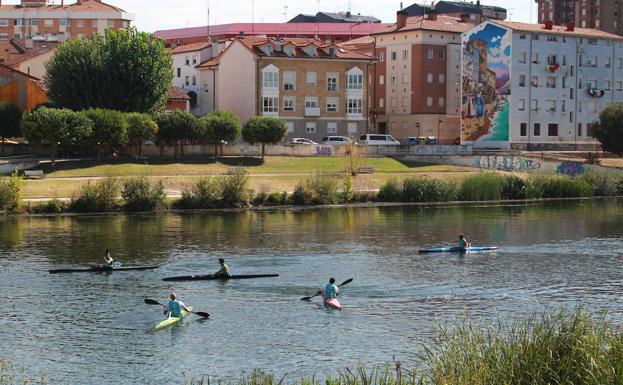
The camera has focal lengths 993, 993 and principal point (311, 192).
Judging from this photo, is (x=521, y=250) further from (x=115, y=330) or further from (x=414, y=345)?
(x=115, y=330)

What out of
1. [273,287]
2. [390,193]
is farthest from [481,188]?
[273,287]

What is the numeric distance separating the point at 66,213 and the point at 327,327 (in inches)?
2044

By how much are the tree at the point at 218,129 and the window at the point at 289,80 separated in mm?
22381

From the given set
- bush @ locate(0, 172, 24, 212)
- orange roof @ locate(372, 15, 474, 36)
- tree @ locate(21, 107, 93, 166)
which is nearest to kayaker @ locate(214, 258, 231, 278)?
bush @ locate(0, 172, 24, 212)

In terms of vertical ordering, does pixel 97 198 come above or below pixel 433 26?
below

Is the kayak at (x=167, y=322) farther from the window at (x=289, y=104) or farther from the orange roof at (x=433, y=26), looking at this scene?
the orange roof at (x=433, y=26)

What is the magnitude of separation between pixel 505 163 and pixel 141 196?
178 feet

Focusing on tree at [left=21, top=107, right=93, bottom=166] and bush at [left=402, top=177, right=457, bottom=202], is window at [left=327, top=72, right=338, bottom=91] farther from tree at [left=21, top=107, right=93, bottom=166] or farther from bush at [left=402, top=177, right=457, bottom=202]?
tree at [left=21, top=107, right=93, bottom=166]

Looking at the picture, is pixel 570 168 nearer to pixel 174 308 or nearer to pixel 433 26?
pixel 433 26

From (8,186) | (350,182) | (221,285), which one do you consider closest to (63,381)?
(221,285)

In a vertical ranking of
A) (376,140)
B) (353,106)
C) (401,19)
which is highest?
(401,19)

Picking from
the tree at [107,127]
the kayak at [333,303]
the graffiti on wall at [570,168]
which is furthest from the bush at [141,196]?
the graffiti on wall at [570,168]

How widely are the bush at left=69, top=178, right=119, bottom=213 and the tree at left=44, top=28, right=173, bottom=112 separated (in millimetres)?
29621

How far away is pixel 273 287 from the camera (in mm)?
58406
